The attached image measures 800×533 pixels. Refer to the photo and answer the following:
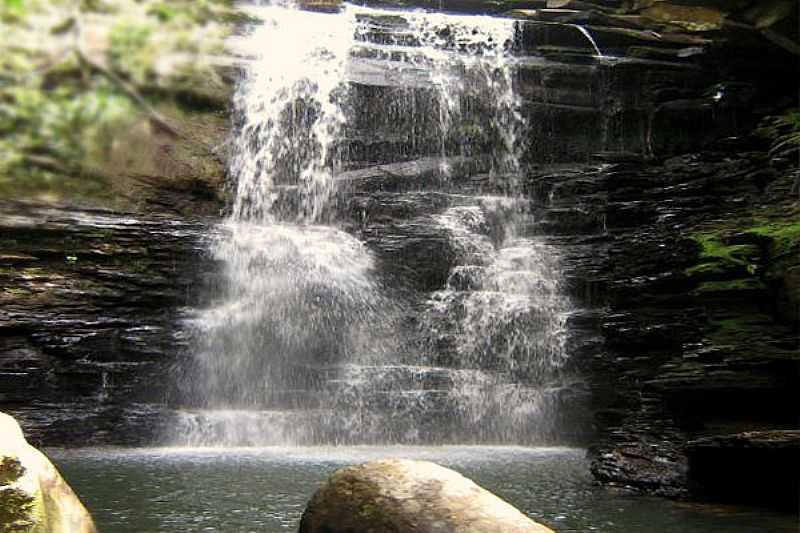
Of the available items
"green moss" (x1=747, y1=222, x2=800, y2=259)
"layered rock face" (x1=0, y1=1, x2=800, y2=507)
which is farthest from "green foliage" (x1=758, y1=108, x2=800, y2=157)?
"green moss" (x1=747, y1=222, x2=800, y2=259)

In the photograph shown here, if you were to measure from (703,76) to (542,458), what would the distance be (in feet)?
37.4

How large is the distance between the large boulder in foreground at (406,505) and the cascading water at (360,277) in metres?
7.94

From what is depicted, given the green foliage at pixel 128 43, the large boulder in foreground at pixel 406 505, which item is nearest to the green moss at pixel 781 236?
the large boulder in foreground at pixel 406 505

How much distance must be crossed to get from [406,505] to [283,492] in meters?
3.52

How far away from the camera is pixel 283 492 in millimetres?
7570

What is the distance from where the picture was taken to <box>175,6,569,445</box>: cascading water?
43.0ft

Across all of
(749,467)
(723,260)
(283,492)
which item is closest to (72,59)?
(283,492)

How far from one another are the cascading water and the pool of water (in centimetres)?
168

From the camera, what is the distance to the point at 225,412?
1298 centimetres

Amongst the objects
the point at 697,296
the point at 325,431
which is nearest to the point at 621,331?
the point at 697,296

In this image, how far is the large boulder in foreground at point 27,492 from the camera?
3.70m

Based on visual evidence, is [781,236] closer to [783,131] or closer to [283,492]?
[783,131]

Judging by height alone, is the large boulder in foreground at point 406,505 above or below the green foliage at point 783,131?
below

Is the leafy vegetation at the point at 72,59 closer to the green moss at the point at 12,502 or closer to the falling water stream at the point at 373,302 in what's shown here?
the green moss at the point at 12,502
